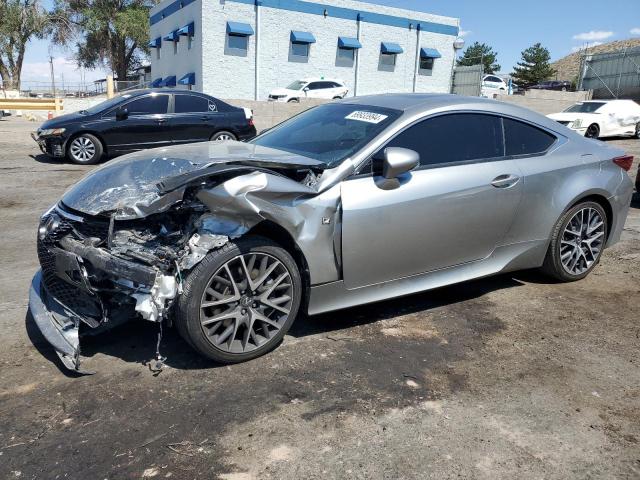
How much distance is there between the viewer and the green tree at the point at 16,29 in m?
42.7

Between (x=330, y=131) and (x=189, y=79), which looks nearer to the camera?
(x=330, y=131)

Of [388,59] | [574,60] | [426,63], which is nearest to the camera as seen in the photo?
[388,59]

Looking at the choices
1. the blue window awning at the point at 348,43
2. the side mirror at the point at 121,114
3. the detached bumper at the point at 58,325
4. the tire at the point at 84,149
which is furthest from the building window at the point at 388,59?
the detached bumper at the point at 58,325

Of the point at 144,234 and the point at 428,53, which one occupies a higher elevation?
the point at 428,53

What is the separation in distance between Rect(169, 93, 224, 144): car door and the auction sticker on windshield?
7810 millimetres

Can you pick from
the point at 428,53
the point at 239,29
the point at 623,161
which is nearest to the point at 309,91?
the point at 239,29

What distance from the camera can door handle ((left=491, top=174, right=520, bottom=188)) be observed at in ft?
13.3

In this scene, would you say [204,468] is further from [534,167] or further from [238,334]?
[534,167]

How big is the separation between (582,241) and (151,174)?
12.1ft

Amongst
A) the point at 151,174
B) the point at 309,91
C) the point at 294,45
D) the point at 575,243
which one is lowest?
the point at 575,243

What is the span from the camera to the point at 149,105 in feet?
36.6

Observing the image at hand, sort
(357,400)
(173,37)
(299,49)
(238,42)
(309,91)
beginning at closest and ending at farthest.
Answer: (357,400), (309,91), (238,42), (299,49), (173,37)

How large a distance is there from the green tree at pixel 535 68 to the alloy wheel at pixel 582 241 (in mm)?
75258

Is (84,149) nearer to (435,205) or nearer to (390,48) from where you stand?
(435,205)
